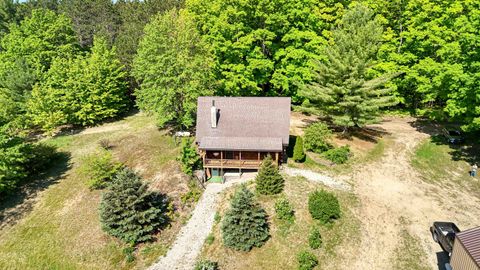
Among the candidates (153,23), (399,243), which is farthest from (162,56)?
(399,243)

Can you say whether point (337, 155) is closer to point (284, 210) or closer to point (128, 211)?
point (284, 210)

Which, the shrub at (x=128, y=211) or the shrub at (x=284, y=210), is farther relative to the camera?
the shrub at (x=128, y=211)

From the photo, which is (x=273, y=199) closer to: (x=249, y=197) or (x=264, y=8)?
(x=249, y=197)

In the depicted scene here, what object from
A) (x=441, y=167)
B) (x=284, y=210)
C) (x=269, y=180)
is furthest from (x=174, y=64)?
(x=441, y=167)

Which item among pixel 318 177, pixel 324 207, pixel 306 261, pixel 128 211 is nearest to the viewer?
pixel 306 261

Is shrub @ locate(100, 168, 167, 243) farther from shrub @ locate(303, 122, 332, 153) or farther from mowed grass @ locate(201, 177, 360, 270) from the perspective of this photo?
shrub @ locate(303, 122, 332, 153)

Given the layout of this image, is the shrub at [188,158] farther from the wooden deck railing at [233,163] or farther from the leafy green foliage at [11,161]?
the leafy green foliage at [11,161]

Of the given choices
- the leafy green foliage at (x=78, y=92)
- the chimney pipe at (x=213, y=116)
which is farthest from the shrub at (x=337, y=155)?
the leafy green foliage at (x=78, y=92)
